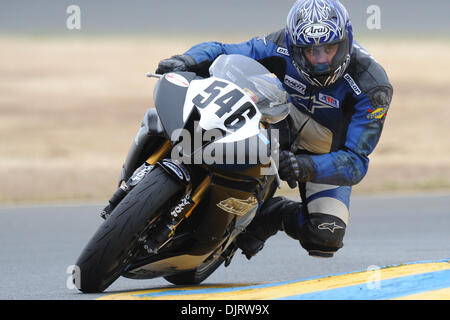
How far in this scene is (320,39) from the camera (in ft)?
14.1

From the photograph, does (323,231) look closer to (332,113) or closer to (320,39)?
(332,113)

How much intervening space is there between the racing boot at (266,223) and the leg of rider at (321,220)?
3 cm

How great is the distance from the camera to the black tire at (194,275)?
15.7 ft

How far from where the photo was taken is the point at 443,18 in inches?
1097

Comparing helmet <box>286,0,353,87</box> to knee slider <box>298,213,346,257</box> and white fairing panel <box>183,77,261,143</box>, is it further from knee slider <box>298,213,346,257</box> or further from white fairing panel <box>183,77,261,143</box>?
knee slider <box>298,213,346,257</box>

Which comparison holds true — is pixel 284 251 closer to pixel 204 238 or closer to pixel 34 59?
pixel 204 238

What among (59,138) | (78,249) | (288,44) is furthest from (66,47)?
(288,44)

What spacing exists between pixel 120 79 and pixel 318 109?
1816cm

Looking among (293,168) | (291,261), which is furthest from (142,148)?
(291,261)

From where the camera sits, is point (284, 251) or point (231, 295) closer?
point (231, 295)

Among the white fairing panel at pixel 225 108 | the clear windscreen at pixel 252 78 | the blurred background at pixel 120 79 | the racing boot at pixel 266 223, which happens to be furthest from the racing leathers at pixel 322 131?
the blurred background at pixel 120 79
